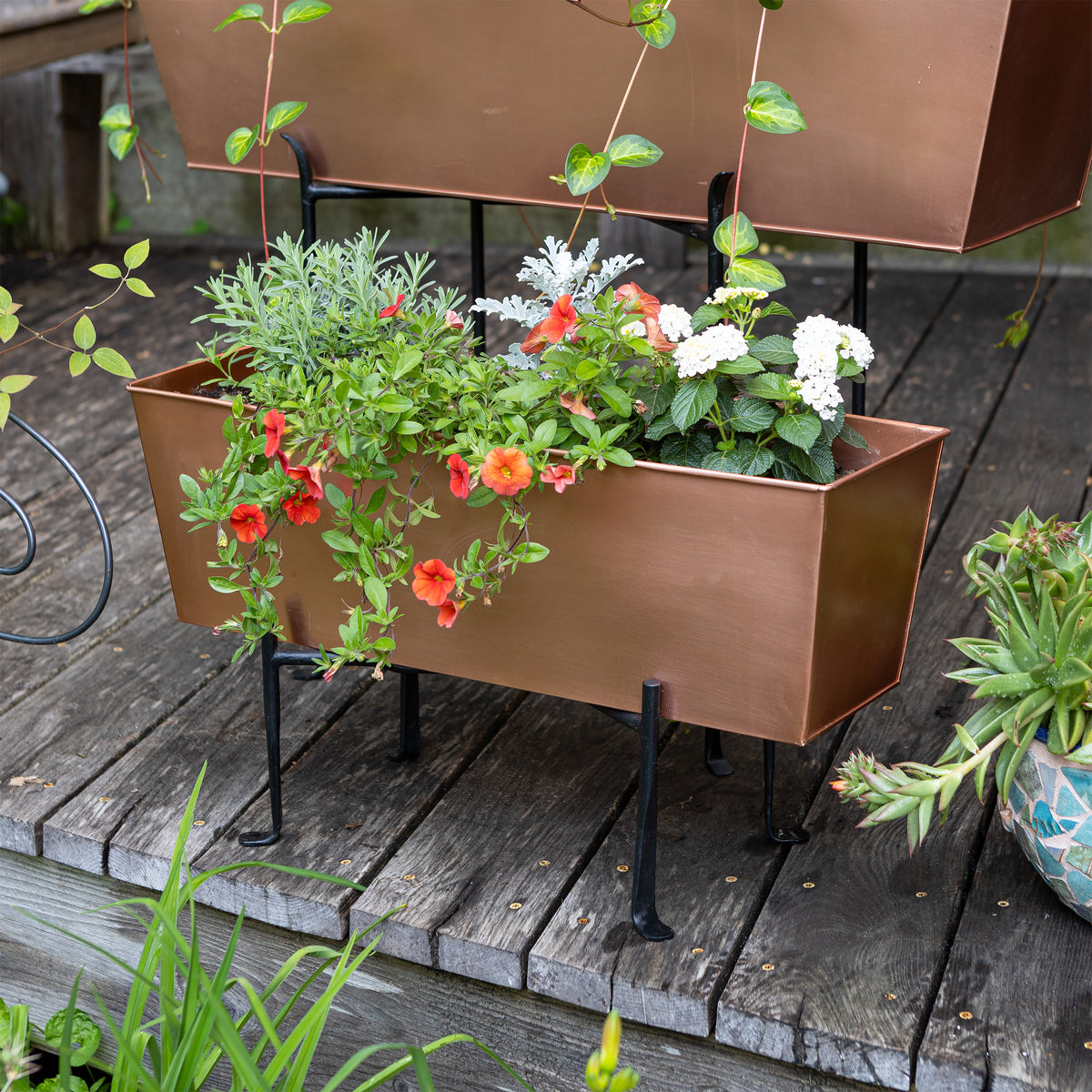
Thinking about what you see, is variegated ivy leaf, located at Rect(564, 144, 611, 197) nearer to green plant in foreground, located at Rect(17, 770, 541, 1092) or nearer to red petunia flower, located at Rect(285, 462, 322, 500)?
red petunia flower, located at Rect(285, 462, 322, 500)

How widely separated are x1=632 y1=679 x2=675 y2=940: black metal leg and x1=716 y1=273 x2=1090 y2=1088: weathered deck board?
9 cm

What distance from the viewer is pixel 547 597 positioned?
3.77 ft

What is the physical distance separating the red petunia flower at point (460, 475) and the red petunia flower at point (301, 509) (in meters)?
0.15

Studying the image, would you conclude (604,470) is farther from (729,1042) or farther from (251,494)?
(729,1042)

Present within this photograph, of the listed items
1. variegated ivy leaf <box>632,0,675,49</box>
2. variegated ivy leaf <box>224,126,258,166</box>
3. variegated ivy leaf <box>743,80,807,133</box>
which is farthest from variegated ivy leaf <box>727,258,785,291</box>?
variegated ivy leaf <box>224,126,258,166</box>

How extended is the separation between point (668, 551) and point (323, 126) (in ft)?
2.49

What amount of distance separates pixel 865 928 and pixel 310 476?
26.2 inches

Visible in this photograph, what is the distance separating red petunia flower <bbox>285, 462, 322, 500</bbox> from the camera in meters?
1.10

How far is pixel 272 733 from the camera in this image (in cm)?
132

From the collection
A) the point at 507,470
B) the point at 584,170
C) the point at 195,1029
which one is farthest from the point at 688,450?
the point at 195,1029

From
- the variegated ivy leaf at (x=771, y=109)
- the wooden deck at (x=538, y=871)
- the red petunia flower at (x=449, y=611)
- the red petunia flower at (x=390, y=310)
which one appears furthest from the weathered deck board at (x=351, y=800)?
the variegated ivy leaf at (x=771, y=109)

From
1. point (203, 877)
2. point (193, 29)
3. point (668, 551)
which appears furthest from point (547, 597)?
point (193, 29)

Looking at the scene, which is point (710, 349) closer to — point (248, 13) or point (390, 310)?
point (390, 310)

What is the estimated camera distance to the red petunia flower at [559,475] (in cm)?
104
